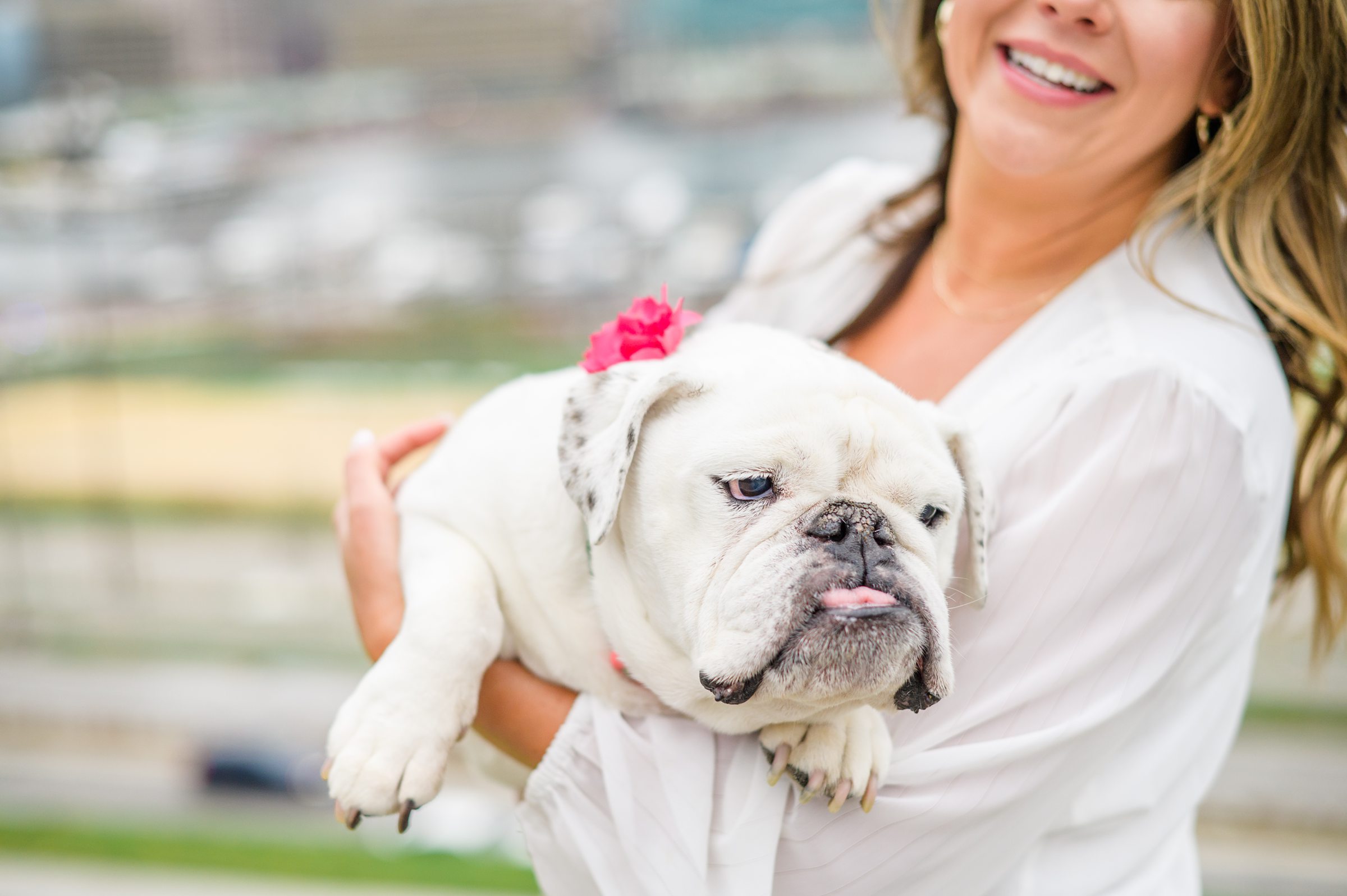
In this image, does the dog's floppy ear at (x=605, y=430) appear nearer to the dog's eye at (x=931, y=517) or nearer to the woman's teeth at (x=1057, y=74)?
the dog's eye at (x=931, y=517)

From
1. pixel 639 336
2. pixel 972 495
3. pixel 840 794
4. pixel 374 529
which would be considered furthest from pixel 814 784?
pixel 374 529

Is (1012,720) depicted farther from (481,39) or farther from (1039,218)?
(481,39)

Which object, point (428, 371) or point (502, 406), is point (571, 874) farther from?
point (428, 371)

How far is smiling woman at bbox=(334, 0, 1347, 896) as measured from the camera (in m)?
0.96

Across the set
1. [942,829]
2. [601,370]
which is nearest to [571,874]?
[942,829]

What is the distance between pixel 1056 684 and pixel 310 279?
3.18m

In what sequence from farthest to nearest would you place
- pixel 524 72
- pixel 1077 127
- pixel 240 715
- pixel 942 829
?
1. pixel 240 715
2. pixel 524 72
3. pixel 1077 127
4. pixel 942 829

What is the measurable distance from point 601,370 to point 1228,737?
784 millimetres

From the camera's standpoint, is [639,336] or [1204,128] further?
[1204,128]

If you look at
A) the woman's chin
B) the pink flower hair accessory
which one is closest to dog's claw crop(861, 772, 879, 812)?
the pink flower hair accessory

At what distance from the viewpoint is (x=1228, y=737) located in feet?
3.91

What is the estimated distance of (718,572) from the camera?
0.90m

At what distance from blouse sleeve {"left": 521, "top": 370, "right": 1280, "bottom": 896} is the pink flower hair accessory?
325 mm

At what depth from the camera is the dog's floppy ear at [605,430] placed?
0.92m
